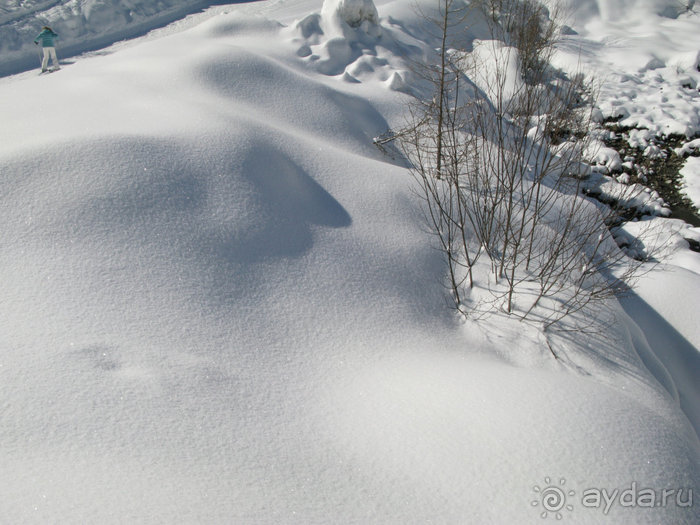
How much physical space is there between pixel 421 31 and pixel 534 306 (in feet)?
30.8

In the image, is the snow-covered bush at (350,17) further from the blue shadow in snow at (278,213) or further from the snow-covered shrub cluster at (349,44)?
the blue shadow in snow at (278,213)

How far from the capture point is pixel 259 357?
3814 millimetres

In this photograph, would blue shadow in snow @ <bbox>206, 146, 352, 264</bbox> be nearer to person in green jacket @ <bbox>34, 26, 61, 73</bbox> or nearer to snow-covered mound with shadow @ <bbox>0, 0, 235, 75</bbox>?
person in green jacket @ <bbox>34, 26, 61, 73</bbox>

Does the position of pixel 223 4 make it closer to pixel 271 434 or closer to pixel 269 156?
pixel 269 156

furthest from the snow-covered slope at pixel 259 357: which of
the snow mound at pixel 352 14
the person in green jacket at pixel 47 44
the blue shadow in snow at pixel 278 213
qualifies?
the snow mound at pixel 352 14

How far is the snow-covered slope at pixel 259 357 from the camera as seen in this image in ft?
8.98

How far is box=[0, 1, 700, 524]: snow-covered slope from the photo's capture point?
8.98 feet

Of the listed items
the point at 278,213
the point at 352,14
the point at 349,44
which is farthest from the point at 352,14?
the point at 278,213

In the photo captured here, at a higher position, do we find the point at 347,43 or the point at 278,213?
the point at 347,43

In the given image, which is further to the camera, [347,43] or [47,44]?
[347,43]

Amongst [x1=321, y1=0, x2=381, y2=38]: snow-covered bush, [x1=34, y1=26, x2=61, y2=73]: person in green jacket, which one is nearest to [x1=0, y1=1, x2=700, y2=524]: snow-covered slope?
[x1=34, y1=26, x2=61, y2=73]: person in green jacket

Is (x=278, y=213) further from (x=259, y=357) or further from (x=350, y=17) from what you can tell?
(x=350, y=17)

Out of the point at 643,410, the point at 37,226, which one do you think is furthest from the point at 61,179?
the point at 643,410

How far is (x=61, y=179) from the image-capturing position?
4664 millimetres
